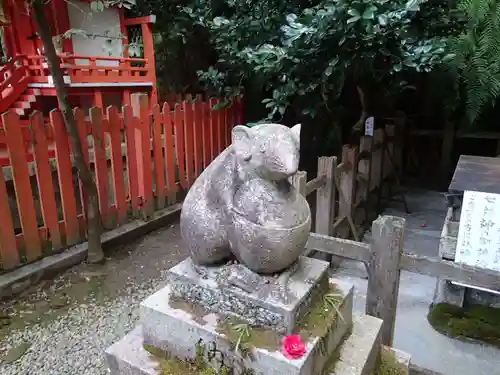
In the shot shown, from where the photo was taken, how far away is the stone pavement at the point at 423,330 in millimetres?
2869

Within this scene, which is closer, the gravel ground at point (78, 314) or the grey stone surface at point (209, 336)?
the grey stone surface at point (209, 336)

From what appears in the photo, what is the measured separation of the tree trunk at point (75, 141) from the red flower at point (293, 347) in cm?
292

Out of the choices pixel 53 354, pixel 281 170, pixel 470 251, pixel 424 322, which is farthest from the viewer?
pixel 424 322

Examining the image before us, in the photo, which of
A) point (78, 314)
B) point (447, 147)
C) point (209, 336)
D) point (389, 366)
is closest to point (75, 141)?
point (78, 314)

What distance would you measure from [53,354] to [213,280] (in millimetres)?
1694

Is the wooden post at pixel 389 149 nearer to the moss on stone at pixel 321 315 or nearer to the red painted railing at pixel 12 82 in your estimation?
the moss on stone at pixel 321 315

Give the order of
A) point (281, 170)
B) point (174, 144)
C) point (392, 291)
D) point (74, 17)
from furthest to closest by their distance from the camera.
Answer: point (74, 17), point (174, 144), point (392, 291), point (281, 170)

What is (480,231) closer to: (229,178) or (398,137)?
(229,178)

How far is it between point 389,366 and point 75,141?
10.7 ft

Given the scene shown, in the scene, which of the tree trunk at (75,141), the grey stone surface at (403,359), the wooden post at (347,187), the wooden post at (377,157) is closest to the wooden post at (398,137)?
the wooden post at (377,157)

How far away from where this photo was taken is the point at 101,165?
13.7 feet

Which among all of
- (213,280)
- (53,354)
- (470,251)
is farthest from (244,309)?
(470,251)

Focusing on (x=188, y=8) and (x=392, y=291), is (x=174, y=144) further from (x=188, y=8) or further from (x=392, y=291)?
(x=392, y=291)

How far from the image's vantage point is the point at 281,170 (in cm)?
154
